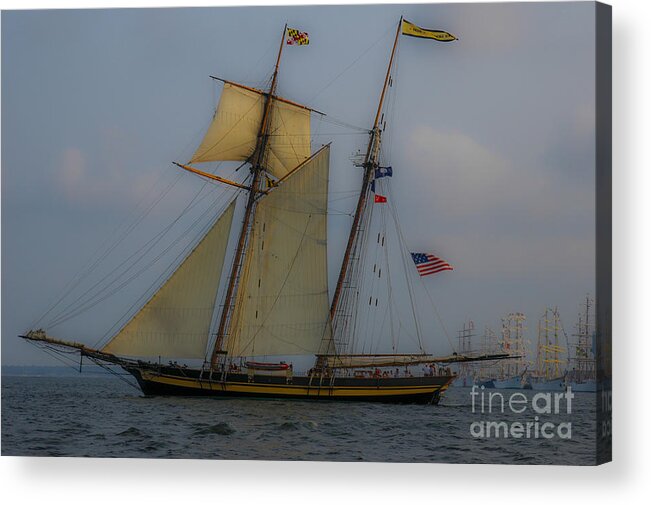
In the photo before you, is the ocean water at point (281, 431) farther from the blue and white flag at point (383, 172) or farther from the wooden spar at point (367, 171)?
the blue and white flag at point (383, 172)

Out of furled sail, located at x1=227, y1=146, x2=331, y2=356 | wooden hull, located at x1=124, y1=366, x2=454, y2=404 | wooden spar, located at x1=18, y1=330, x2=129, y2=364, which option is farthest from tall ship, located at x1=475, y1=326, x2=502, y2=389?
wooden spar, located at x1=18, y1=330, x2=129, y2=364

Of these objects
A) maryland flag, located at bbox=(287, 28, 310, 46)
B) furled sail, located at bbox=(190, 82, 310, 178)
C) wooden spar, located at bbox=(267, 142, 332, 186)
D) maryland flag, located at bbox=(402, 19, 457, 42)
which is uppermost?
maryland flag, located at bbox=(402, 19, 457, 42)

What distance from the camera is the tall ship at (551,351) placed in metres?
16.0

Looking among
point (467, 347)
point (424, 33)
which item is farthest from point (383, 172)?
point (467, 347)

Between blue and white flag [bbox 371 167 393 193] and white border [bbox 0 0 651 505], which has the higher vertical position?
blue and white flag [bbox 371 167 393 193]

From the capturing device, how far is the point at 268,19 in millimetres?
16844

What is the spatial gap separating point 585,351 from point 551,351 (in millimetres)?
465

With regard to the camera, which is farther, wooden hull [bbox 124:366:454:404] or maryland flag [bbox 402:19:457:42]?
wooden hull [bbox 124:366:454:404]

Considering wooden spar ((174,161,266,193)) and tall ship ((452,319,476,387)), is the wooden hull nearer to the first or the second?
tall ship ((452,319,476,387))

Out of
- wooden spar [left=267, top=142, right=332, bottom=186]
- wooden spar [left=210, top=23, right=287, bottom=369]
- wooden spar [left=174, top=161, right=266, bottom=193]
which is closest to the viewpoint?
wooden spar [left=174, top=161, right=266, bottom=193]

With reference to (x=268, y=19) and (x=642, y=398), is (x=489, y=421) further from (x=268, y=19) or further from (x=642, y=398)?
(x=268, y=19)

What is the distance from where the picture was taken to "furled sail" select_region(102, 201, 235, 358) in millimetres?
18625

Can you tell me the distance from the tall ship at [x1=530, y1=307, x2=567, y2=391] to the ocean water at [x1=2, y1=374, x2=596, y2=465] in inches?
13.4

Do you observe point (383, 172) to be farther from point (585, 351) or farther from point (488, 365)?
point (585, 351)
